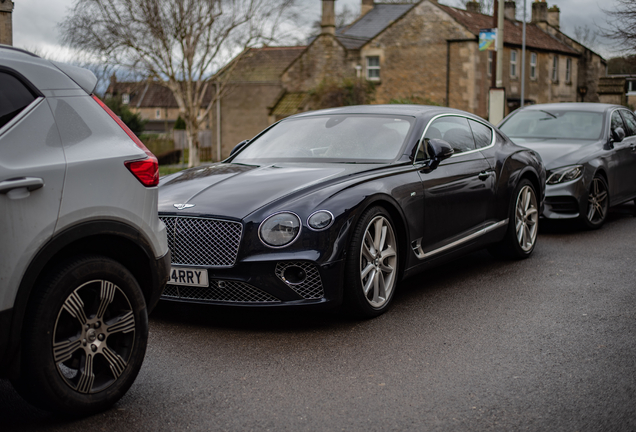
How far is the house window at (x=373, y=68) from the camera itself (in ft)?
145

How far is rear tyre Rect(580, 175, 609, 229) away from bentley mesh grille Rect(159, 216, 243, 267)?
6.09 m

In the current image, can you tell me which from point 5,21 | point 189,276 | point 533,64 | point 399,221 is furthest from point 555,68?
point 189,276

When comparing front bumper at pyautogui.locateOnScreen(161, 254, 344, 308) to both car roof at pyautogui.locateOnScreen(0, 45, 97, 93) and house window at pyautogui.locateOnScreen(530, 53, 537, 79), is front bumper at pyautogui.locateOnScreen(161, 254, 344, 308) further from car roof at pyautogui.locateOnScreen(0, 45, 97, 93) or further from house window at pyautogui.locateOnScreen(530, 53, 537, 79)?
house window at pyautogui.locateOnScreen(530, 53, 537, 79)

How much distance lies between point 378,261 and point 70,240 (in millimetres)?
2577

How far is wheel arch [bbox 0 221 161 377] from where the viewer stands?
3.12 meters

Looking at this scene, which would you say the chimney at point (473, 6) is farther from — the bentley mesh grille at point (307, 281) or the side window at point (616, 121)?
the bentley mesh grille at point (307, 281)

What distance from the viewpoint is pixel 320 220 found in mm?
4926

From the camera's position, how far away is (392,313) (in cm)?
557

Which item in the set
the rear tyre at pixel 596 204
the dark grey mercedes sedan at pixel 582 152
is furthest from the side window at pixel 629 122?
the rear tyre at pixel 596 204

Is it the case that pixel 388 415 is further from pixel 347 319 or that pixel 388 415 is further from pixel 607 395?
pixel 347 319

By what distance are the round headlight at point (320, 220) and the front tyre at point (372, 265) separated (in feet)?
0.84

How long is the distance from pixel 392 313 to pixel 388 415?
80.3 inches

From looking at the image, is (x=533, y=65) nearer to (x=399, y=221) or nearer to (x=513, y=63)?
(x=513, y=63)

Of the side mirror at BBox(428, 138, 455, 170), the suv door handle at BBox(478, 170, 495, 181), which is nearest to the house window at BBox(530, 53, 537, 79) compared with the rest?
the suv door handle at BBox(478, 170, 495, 181)
